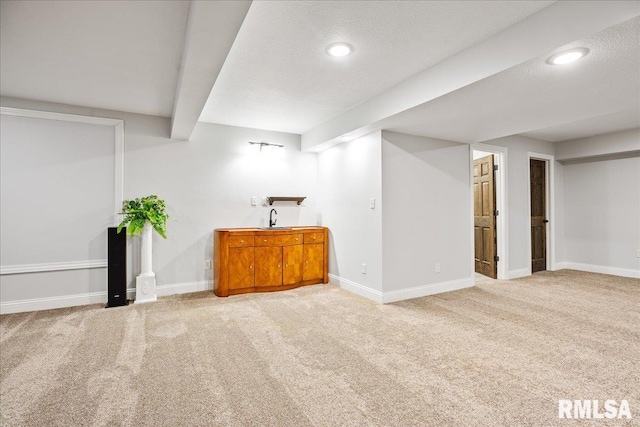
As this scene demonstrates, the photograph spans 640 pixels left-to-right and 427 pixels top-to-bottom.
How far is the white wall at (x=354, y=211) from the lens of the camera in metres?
3.90

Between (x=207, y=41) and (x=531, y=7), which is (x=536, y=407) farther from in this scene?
(x=207, y=41)

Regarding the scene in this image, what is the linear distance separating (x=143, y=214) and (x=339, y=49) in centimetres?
287

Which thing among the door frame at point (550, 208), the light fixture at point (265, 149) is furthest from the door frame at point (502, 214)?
the light fixture at point (265, 149)

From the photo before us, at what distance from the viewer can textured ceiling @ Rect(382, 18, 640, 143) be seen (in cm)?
208

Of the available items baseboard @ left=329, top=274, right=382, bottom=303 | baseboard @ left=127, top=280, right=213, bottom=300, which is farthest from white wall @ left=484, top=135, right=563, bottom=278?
baseboard @ left=127, top=280, right=213, bottom=300

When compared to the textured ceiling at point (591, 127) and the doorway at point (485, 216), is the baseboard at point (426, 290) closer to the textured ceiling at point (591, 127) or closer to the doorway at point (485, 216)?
the doorway at point (485, 216)

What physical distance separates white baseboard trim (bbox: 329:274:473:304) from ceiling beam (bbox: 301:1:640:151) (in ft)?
6.57

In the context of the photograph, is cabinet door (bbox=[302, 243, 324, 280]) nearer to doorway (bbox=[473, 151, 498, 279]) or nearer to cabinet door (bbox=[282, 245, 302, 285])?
cabinet door (bbox=[282, 245, 302, 285])

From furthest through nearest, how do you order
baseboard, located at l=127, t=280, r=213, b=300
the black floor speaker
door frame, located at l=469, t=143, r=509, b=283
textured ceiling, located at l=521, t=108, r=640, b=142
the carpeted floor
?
door frame, located at l=469, t=143, r=509, b=283 < textured ceiling, located at l=521, t=108, r=640, b=142 < baseboard, located at l=127, t=280, r=213, b=300 < the black floor speaker < the carpeted floor

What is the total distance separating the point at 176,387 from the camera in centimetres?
195

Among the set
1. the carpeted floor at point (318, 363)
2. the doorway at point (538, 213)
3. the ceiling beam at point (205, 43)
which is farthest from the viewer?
the doorway at point (538, 213)

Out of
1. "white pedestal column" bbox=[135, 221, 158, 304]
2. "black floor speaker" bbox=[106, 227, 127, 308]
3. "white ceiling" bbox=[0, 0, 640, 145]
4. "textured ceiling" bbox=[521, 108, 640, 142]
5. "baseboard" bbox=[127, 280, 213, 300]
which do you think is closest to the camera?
"white ceiling" bbox=[0, 0, 640, 145]

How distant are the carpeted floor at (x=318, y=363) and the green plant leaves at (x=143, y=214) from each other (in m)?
0.89

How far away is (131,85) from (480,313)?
14.0 ft
